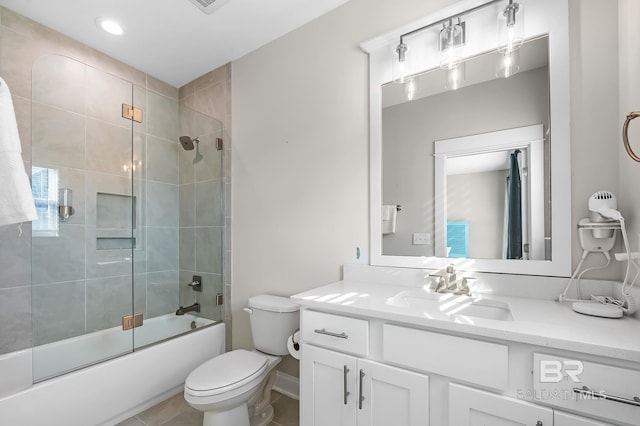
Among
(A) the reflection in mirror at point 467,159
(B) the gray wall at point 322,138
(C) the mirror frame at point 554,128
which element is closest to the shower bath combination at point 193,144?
(B) the gray wall at point 322,138

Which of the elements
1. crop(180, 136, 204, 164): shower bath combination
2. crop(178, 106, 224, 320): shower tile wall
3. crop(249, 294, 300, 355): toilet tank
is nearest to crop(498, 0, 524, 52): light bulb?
crop(249, 294, 300, 355): toilet tank

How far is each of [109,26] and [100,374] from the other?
221cm

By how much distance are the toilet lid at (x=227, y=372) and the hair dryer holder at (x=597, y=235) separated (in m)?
1.64

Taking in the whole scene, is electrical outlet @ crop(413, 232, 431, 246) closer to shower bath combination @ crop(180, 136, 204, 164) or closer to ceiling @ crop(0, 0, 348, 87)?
ceiling @ crop(0, 0, 348, 87)

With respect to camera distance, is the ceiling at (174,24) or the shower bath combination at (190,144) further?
the shower bath combination at (190,144)

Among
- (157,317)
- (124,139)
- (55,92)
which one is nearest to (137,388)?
(157,317)

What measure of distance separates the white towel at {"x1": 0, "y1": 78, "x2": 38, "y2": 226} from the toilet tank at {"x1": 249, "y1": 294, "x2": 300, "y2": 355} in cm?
122

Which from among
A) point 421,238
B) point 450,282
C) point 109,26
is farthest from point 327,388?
point 109,26

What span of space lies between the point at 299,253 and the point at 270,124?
38.9 inches

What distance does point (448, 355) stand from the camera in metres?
0.94

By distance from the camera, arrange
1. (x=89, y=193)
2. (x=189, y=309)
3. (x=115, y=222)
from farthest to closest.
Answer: (x=189, y=309)
(x=115, y=222)
(x=89, y=193)

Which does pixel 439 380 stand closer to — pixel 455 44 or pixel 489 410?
pixel 489 410

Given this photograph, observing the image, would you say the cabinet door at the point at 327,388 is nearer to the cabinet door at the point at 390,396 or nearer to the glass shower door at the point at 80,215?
the cabinet door at the point at 390,396

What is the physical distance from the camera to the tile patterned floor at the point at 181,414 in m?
1.71
